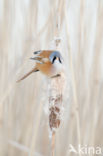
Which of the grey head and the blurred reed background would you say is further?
the blurred reed background

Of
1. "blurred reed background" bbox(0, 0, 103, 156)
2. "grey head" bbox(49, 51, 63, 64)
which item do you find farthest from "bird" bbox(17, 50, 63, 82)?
"blurred reed background" bbox(0, 0, 103, 156)

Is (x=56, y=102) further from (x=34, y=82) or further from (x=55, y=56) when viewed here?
(x=34, y=82)

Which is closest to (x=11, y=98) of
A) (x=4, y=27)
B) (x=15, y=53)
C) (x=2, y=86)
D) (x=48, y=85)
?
(x=2, y=86)

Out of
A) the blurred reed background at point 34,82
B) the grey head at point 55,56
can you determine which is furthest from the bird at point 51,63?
the blurred reed background at point 34,82

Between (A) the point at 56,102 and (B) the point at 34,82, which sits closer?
(A) the point at 56,102

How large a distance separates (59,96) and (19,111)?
1.98ft

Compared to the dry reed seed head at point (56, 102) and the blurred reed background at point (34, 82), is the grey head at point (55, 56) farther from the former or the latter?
the blurred reed background at point (34, 82)

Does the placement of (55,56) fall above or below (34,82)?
above

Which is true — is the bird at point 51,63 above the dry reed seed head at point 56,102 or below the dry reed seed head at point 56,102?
above

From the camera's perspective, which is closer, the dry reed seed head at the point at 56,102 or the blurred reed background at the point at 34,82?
the dry reed seed head at the point at 56,102

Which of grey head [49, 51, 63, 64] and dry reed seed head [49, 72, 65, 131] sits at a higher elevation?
grey head [49, 51, 63, 64]

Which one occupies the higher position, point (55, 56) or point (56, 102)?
point (55, 56)

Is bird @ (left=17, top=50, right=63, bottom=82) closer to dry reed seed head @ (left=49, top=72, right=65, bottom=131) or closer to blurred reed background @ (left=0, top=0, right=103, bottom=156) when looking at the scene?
dry reed seed head @ (left=49, top=72, right=65, bottom=131)

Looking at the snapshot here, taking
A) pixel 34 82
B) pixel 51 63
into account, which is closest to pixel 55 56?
pixel 51 63
